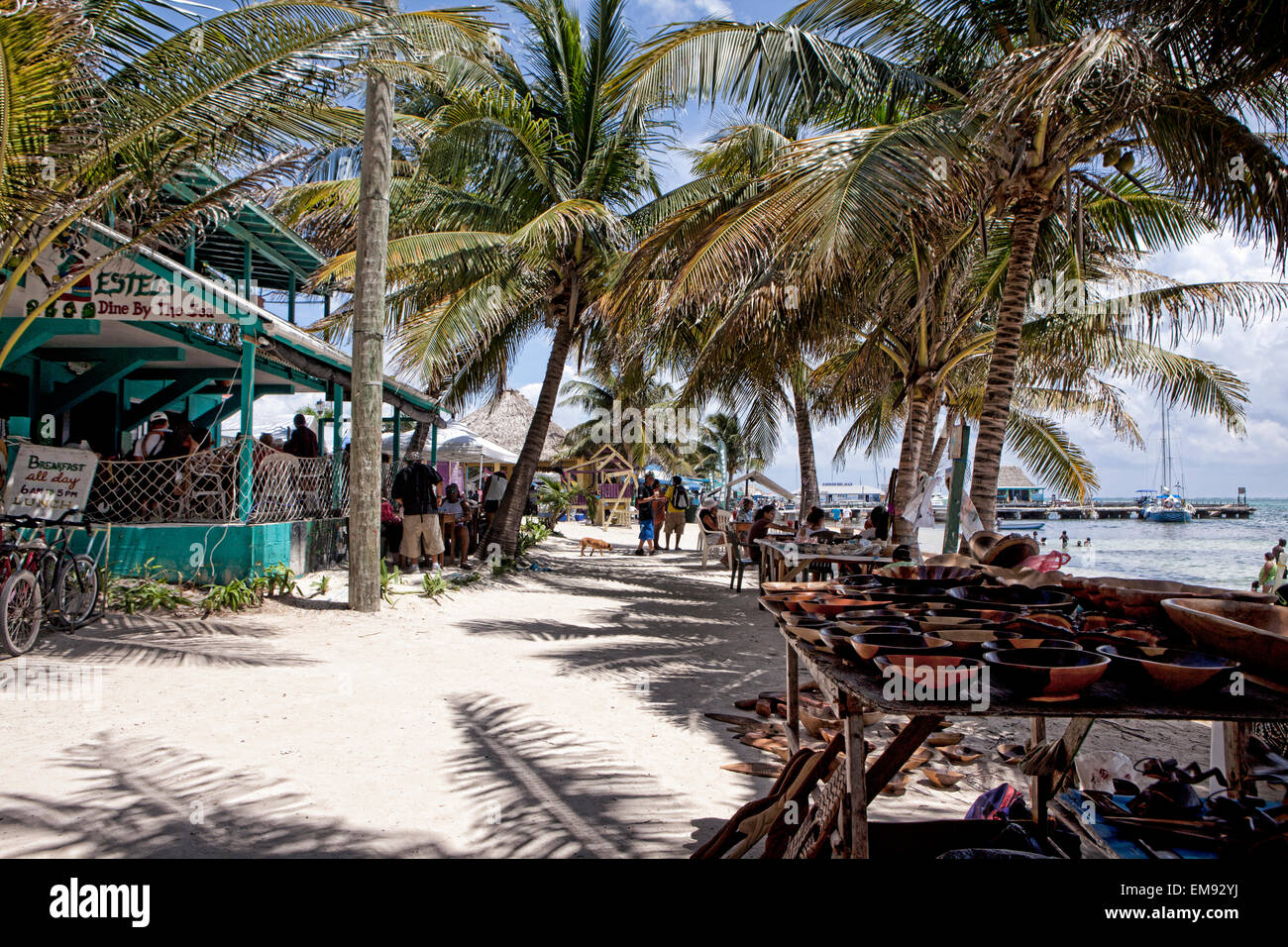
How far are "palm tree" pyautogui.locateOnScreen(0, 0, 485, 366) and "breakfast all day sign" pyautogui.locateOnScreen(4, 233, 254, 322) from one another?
1.97m

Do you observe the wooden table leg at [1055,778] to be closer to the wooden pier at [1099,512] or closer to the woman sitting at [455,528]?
the woman sitting at [455,528]

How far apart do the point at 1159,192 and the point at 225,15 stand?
33.8 feet

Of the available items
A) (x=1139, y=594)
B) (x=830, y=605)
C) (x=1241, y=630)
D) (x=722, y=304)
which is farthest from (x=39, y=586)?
(x=722, y=304)

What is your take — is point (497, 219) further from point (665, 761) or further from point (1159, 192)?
point (665, 761)

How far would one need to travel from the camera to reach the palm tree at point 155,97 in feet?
18.8

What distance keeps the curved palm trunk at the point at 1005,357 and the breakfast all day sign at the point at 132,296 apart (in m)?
8.23

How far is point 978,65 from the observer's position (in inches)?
324

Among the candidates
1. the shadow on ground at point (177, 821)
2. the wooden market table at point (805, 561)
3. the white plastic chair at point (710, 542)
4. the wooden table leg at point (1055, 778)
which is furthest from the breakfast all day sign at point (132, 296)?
the white plastic chair at point (710, 542)

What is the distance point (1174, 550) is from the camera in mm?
46188

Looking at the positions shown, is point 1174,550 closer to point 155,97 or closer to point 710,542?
point 710,542

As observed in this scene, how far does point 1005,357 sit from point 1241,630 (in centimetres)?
613
